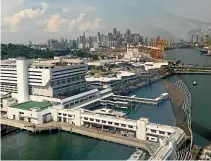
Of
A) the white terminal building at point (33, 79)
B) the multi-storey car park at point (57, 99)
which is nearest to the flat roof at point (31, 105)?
the multi-storey car park at point (57, 99)

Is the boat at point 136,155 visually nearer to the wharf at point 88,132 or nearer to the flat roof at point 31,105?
the wharf at point 88,132

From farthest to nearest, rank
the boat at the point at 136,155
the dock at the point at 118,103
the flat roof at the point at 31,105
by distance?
the dock at the point at 118,103, the flat roof at the point at 31,105, the boat at the point at 136,155

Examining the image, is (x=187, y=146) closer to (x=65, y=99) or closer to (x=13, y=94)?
(x=65, y=99)

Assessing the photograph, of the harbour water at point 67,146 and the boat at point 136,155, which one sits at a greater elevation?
the boat at point 136,155

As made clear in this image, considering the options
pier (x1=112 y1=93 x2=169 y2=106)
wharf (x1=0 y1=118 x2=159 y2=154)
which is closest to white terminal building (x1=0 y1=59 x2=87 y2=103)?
wharf (x1=0 y1=118 x2=159 y2=154)

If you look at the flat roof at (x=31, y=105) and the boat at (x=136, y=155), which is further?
the flat roof at (x=31, y=105)

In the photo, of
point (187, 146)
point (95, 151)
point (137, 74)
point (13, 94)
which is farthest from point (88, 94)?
point (137, 74)

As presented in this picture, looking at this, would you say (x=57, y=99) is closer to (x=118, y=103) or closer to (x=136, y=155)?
(x=118, y=103)
